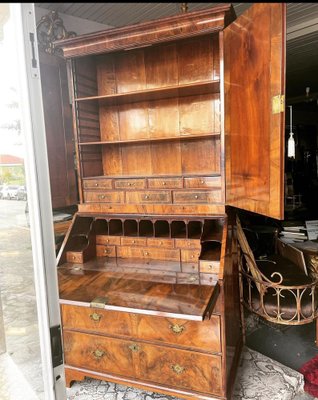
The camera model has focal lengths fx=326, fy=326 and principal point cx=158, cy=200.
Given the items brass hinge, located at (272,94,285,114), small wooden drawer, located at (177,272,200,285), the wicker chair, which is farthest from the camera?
the wicker chair

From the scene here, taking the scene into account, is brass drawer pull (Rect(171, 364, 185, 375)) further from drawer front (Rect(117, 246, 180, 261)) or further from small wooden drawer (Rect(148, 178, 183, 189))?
small wooden drawer (Rect(148, 178, 183, 189))

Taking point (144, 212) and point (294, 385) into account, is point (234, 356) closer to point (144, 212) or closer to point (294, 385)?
point (294, 385)

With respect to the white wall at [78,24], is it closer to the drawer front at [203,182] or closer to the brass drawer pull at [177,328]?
the drawer front at [203,182]

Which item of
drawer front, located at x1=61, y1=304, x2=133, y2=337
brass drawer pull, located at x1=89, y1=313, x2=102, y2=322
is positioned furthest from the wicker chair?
brass drawer pull, located at x1=89, y1=313, x2=102, y2=322

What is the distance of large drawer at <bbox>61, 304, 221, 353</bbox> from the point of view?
1.56 m

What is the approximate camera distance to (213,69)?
1878 millimetres

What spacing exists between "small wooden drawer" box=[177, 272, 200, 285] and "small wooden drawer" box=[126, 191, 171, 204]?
41cm

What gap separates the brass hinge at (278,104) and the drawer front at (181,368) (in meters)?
1.14

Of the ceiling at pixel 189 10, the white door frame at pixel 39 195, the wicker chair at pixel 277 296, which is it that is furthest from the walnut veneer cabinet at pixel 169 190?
the white door frame at pixel 39 195

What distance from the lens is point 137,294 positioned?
1.57 m

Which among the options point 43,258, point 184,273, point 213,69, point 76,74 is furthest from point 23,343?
point 213,69

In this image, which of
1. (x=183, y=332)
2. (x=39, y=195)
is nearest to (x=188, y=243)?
(x=183, y=332)

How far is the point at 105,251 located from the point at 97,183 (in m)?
0.44

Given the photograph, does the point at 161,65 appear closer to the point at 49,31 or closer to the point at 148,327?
the point at 49,31
